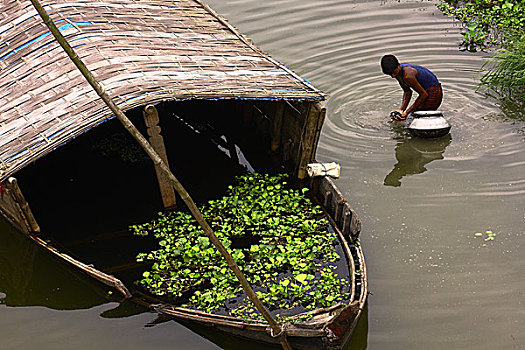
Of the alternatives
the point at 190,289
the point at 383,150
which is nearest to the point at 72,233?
the point at 190,289

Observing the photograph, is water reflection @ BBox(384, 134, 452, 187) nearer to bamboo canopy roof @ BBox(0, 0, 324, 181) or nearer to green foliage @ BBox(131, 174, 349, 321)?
green foliage @ BBox(131, 174, 349, 321)

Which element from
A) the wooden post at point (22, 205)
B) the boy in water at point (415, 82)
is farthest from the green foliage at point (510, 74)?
the wooden post at point (22, 205)

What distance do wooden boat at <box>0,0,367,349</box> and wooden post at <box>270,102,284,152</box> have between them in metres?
0.02

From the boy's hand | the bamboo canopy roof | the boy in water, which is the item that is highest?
the bamboo canopy roof

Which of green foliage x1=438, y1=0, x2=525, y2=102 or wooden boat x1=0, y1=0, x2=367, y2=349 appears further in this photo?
green foliage x1=438, y1=0, x2=525, y2=102

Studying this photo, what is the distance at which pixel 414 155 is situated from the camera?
28.1 feet

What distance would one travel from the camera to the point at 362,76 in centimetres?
1052

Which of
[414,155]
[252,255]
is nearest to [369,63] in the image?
[414,155]

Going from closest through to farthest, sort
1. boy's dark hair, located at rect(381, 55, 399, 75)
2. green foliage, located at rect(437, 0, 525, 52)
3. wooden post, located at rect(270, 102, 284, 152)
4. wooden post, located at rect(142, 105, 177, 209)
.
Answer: wooden post, located at rect(142, 105, 177, 209) < wooden post, located at rect(270, 102, 284, 152) < boy's dark hair, located at rect(381, 55, 399, 75) < green foliage, located at rect(437, 0, 525, 52)

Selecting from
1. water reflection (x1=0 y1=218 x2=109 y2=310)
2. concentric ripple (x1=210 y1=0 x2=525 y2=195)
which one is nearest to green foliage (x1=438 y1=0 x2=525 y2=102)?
concentric ripple (x1=210 y1=0 x2=525 y2=195)

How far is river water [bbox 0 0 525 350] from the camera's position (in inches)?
235

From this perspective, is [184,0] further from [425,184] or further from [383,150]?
[425,184]

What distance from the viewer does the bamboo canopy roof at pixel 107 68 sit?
626 cm

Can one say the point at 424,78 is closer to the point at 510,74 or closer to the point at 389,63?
the point at 389,63
